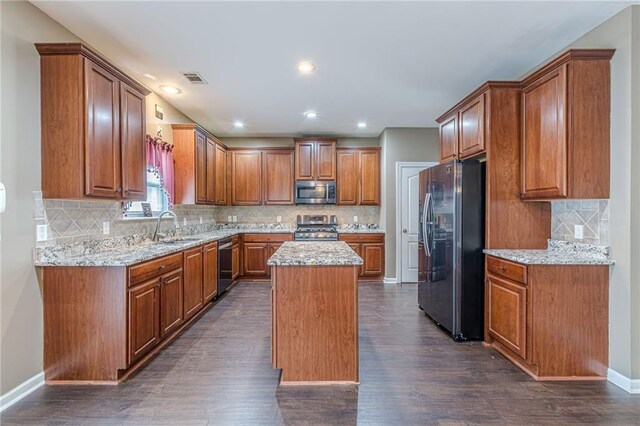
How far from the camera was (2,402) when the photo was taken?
2004 millimetres

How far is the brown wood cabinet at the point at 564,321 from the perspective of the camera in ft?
7.82

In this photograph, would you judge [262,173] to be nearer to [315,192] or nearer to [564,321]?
[315,192]

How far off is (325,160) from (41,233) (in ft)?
13.9

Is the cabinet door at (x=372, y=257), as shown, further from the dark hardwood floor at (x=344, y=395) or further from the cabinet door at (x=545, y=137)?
the cabinet door at (x=545, y=137)

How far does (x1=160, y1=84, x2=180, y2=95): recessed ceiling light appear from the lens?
3634 millimetres

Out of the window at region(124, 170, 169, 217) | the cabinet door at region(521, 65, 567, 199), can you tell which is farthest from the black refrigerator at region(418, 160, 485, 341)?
the window at region(124, 170, 169, 217)

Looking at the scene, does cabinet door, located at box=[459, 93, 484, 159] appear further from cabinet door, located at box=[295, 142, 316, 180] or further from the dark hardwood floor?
cabinet door, located at box=[295, 142, 316, 180]

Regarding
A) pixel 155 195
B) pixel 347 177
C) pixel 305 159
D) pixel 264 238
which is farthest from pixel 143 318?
pixel 347 177

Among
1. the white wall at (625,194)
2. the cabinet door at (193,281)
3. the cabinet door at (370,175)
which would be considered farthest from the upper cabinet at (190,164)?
the white wall at (625,194)

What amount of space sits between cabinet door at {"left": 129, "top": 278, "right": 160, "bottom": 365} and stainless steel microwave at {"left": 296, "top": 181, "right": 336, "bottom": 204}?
11.0 ft

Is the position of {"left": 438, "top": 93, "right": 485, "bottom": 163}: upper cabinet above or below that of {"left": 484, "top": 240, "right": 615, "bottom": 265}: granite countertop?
above

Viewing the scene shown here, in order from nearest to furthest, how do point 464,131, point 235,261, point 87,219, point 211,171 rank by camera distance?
point 87,219, point 464,131, point 211,171, point 235,261

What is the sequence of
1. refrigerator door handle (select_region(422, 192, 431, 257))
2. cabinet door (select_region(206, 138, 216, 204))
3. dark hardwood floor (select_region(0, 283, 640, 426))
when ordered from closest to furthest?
1. dark hardwood floor (select_region(0, 283, 640, 426))
2. refrigerator door handle (select_region(422, 192, 431, 257))
3. cabinet door (select_region(206, 138, 216, 204))

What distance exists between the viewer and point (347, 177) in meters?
5.85
